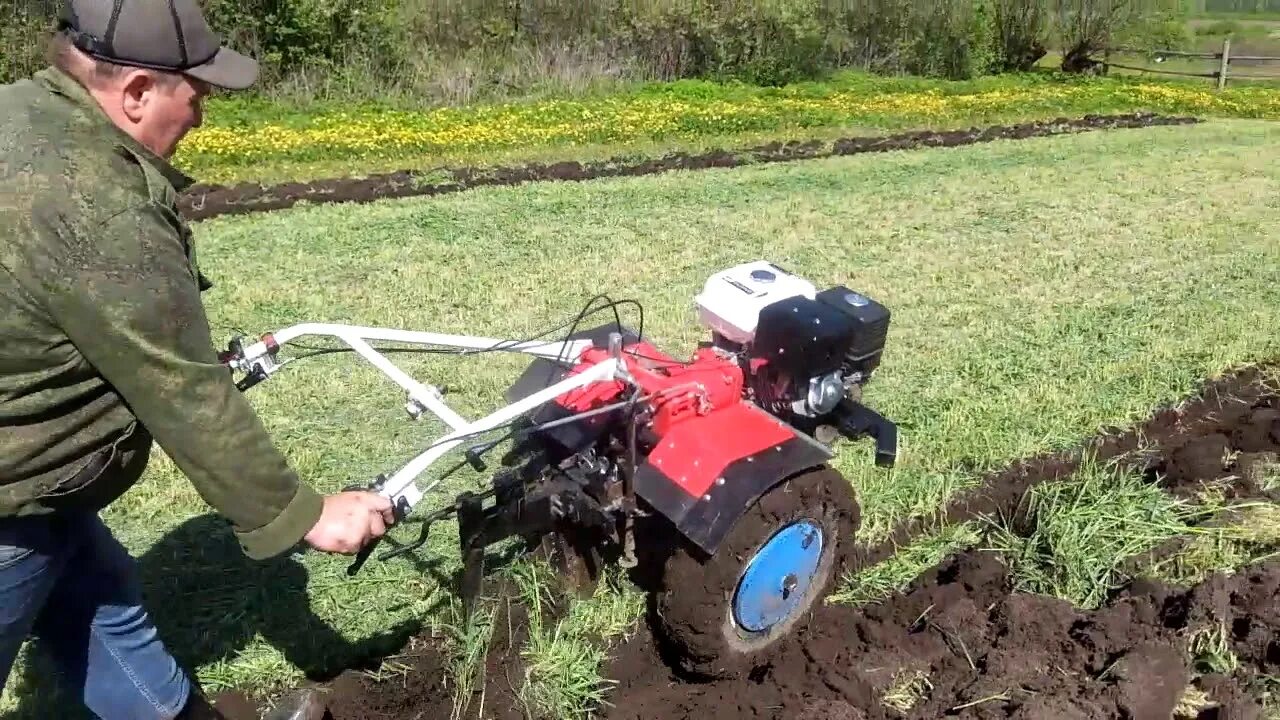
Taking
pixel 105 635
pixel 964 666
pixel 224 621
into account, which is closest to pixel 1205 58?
pixel 964 666

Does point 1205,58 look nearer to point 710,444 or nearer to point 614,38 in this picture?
point 614,38

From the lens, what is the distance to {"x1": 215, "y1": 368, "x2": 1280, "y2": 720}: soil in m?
3.17

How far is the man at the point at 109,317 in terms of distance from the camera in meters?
1.91

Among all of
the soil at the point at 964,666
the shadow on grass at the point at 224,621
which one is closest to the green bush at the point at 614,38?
the shadow on grass at the point at 224,621

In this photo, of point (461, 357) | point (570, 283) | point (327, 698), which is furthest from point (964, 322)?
point (327, 698)

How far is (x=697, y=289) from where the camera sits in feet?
24.0

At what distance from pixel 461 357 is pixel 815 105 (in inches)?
506

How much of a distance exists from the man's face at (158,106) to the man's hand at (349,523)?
818 millimetres

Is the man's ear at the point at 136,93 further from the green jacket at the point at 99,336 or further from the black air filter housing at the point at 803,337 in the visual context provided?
the black air filter housing at the point at 803,337

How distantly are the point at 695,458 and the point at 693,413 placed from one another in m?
0.23

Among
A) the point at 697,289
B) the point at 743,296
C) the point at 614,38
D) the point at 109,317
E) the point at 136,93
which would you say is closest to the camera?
the point at 109,317

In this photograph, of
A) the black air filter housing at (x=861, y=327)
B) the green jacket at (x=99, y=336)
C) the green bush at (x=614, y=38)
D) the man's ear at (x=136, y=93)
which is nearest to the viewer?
the green jacket at (x=99, y=336)

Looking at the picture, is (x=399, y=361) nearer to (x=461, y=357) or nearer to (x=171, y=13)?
(x=461, y=357)

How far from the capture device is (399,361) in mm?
5926
